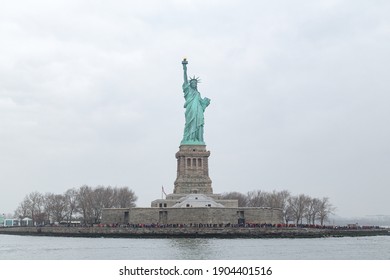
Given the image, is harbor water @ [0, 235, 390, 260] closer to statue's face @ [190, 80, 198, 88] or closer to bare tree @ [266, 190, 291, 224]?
statue's face @ [190, 80, 198, 88]

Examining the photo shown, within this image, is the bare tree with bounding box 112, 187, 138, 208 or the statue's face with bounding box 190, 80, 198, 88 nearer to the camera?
the statue's face with bounding box 190, 80, 198, 88

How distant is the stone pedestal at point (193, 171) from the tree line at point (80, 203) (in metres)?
20.2

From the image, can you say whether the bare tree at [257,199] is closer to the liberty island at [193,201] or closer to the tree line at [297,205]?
the tree line at [297,205]

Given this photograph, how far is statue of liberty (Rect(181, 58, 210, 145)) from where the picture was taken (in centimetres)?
8019

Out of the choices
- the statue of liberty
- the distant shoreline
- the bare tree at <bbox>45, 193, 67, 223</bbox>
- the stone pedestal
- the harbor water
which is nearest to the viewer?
the harbor water

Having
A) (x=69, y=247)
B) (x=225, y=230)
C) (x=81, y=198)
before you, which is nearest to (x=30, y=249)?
(x=69, y=247)

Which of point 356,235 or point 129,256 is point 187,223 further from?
point 129,256

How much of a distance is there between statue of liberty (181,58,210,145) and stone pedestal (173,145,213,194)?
1.03m

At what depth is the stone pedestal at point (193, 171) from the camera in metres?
78.3

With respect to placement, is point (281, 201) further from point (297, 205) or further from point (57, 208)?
point (57, 208)

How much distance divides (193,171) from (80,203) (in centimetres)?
2464

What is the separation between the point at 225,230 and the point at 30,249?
63.6 ft

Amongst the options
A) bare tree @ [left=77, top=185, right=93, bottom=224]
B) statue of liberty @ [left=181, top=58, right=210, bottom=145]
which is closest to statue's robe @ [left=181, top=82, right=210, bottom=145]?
statue of liberty @ [left=181, top=58, right=210, bottom=145]
